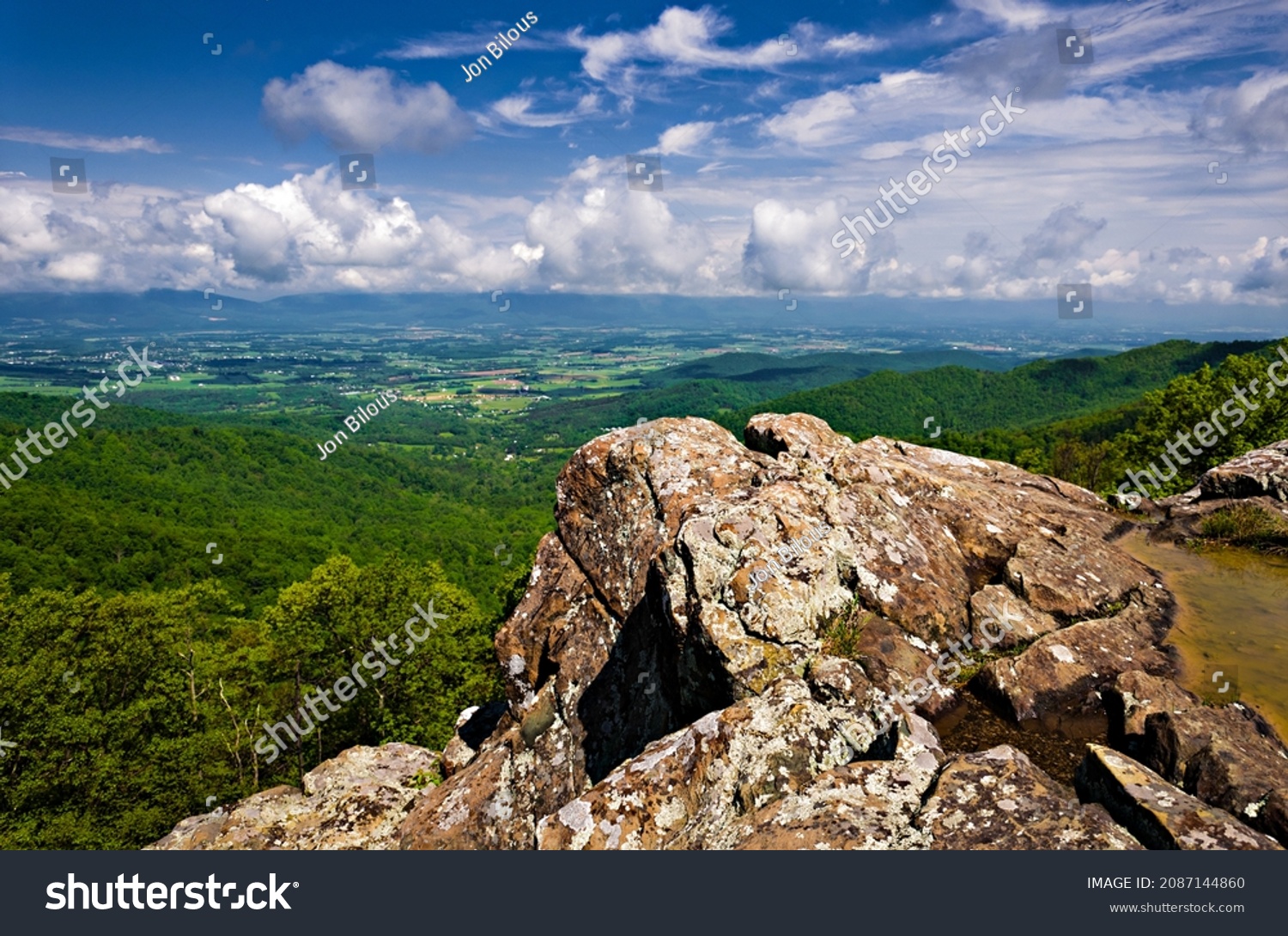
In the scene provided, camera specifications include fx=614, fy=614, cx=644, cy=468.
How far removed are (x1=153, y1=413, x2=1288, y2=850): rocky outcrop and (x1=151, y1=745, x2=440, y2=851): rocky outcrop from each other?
13.4 inches

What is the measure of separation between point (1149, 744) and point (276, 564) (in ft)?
322

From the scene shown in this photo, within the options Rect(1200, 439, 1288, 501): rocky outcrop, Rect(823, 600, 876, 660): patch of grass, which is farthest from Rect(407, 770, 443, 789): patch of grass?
Rect(1200, 439, 1288, 501): rocky outcrop

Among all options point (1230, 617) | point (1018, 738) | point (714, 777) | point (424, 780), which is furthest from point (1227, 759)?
point (424, 780)

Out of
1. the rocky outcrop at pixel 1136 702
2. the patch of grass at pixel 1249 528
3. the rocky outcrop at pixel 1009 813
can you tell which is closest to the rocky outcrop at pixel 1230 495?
the patch of grass at pixel 1249 528

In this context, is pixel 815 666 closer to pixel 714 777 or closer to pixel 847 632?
pixel 847 632

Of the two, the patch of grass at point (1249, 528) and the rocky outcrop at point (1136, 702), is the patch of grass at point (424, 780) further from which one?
the patch of grass at point (1249, 528)

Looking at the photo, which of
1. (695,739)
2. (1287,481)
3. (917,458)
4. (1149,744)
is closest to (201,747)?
(695,739)

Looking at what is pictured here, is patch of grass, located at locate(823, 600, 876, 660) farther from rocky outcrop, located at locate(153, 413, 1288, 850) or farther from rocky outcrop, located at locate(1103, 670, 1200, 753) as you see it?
rocky outcrop, located at locate(1103, 670, 1200, 753)

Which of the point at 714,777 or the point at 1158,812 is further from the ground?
the point at 1158,812

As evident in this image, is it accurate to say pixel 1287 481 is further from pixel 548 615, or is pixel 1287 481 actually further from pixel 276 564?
pixel 276 564

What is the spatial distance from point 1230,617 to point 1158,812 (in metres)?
7.50

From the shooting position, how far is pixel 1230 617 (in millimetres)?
10812

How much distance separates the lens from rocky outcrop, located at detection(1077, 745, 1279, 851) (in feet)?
18.1

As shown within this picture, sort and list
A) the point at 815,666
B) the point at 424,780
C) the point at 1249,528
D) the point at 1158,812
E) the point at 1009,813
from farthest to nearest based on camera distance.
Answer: the point at 424,780
the point at 1249,528
the point at 815,666
the point at 1009,813
the point at 1158,812
